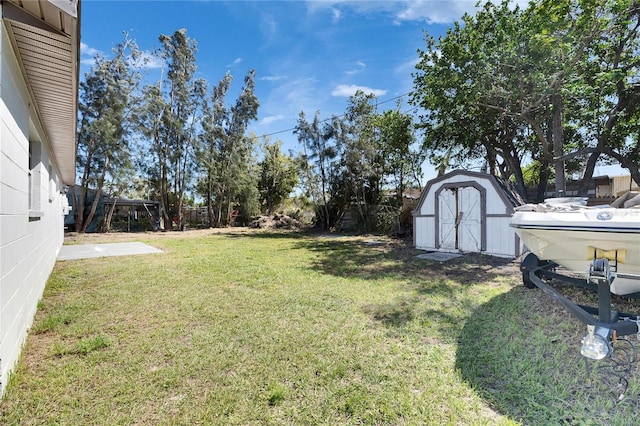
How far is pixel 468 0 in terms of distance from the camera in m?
8.58

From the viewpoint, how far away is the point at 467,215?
7930mm

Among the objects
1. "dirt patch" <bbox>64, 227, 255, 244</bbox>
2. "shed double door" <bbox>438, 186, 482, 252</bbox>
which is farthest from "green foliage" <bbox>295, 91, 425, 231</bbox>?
"dirt patch" <bbox>64, 227, 255, 244</bbox>

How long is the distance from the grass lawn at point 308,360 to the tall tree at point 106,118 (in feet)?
36.9

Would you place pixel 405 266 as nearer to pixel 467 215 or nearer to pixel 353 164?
pixel 467 215

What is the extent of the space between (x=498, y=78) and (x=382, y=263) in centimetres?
543

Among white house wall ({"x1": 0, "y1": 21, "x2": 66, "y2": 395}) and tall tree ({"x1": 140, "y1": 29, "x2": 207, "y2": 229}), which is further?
tall tree ({"x1": 140, "y1": 29, "x2": 207, "y2": 229})

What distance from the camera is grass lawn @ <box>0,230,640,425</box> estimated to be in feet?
5.88

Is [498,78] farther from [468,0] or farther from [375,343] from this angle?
[375,343]

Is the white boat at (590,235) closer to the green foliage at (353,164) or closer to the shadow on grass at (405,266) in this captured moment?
the shadow on grass at (405,266)

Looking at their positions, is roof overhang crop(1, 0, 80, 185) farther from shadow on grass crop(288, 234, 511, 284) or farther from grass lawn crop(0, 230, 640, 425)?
shadow on grass crop(288, 234, 511, 284)

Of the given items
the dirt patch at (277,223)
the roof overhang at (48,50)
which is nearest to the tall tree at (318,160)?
the dirt patch at (277,223)

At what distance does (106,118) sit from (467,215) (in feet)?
49.0

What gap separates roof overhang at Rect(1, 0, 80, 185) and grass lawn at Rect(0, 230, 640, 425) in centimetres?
253

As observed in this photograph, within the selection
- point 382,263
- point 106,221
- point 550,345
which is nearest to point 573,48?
point 382,263
